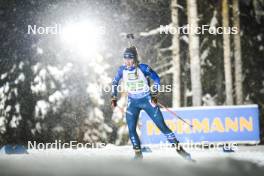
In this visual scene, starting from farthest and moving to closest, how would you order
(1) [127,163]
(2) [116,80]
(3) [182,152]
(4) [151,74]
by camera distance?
1. (2) [116,80]
2. (4) [151,74]
3. (3) [182,152]
4. (1) [127,163]

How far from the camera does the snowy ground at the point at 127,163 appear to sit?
4168 mm

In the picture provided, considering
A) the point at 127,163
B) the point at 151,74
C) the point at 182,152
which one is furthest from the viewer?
the point at 151,74

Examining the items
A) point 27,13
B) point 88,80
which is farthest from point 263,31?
point 27,13

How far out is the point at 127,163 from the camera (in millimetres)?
4719

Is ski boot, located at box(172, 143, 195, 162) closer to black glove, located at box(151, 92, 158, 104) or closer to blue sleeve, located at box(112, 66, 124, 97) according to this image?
black glove, located at box(151, 92, 158, 104)

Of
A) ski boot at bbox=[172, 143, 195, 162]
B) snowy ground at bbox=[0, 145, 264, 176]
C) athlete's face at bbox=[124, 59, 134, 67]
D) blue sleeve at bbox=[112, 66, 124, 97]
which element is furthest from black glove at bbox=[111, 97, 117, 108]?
ski boot at bbox=[172, 143, 195, 162]

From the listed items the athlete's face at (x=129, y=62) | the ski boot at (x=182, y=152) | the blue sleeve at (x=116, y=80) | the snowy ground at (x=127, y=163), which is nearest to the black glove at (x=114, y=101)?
the blue sleeve at (x=116, y=80)

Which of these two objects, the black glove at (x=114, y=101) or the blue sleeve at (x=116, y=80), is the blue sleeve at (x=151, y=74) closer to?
the blue sleeve at (x=116, y=80)

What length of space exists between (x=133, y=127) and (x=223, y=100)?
1.82 m

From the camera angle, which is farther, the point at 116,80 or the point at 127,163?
the point at 116,80

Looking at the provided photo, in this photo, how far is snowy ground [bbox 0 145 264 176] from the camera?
164 inches

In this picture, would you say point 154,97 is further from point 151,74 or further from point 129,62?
point 129,62

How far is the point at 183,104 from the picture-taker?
5848 millimetres

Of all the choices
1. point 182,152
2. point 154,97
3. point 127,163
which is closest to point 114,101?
point 154,97
